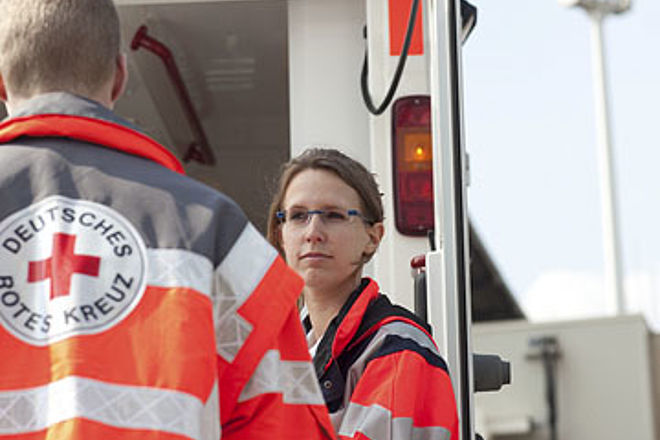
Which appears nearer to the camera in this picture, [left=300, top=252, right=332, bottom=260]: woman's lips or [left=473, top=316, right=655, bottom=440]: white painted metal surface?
[left=300, top=252, right=332, bottom=260]: woman's lips

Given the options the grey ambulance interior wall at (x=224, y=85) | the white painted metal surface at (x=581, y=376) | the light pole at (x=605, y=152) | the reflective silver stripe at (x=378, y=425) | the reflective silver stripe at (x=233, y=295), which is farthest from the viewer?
the light pole at (x=605, y=152)

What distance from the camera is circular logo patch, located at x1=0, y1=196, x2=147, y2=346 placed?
1.58 m

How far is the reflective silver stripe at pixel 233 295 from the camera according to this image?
5.44 ft

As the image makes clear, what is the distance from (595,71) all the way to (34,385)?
18238mm

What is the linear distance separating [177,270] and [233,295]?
0.08m

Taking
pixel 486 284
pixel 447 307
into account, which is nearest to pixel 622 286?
pixel 486 284

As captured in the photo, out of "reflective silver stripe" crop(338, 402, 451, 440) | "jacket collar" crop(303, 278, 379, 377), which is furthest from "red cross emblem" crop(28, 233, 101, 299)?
"jacket collar" crop(303, 278, 379, 377)

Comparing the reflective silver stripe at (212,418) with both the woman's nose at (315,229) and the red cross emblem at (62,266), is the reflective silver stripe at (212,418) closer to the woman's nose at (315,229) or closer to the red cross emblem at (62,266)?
the red cross emblem at (62,266)

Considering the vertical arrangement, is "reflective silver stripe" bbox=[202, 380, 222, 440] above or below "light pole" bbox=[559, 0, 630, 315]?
below

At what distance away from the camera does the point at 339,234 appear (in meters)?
2.67

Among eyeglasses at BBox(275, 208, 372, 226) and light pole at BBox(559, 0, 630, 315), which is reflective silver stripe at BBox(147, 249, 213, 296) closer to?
eyeglasses at BBox(275, 208, 372, 226)

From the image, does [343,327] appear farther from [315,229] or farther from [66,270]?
[66,270]

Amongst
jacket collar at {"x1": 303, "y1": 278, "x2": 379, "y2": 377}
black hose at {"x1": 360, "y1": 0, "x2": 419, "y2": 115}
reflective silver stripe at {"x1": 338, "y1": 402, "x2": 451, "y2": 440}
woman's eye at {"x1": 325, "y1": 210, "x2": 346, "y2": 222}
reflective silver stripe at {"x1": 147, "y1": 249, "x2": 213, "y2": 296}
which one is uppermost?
black hose at {"x1": 360, "y1": 0, "x2": 419, "y2": 115}

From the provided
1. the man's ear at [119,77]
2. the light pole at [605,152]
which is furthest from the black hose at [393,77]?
the light pole at [605,152]
